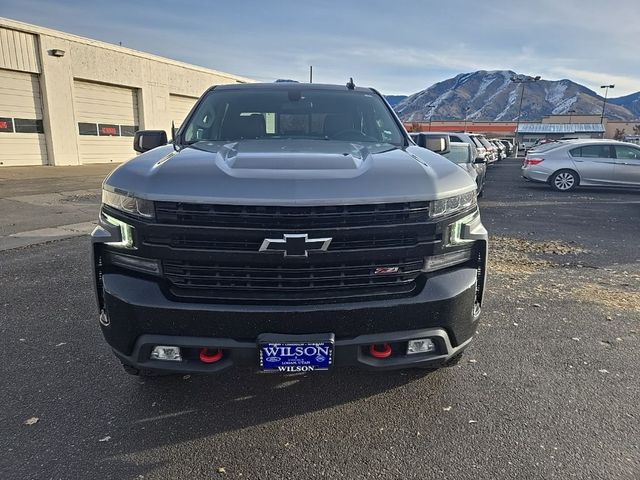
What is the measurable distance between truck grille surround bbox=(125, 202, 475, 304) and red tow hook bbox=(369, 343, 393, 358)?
0.27 m

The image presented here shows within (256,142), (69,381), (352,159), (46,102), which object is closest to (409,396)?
(352,159)

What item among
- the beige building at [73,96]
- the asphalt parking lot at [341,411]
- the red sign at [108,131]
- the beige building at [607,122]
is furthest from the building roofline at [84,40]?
the beige building at [607,122]

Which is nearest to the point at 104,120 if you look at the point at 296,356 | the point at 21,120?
the point at 21,120

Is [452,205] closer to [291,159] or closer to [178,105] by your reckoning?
[291,159]

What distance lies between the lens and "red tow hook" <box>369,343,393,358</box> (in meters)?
2.34

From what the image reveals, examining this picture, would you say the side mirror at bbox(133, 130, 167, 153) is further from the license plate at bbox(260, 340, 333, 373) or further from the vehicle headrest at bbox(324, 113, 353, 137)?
Answer: the license plate at bbox(260, 340, 333, 373)

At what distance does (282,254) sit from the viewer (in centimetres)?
217

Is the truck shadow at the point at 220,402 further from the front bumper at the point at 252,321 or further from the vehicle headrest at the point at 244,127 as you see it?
the vehicle headrest at the point at 244,127

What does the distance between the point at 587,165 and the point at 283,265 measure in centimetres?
1496

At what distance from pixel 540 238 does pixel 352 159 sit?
6138mm

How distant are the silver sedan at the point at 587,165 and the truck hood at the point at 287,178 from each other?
45.4 ft

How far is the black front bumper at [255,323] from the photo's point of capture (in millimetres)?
2199

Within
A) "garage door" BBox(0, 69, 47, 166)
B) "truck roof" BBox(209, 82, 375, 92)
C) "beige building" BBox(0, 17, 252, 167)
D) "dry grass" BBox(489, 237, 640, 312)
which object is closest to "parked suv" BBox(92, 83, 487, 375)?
"truck roof" BBox(209, 82, 375, 92)

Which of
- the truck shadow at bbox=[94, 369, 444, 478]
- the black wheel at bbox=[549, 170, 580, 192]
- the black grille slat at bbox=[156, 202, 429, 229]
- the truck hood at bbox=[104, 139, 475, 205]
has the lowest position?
the truck shadow at bbox=[94, 369, 444, 478]
